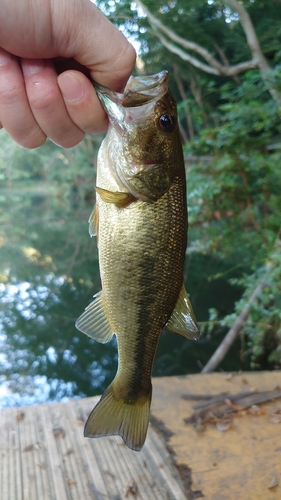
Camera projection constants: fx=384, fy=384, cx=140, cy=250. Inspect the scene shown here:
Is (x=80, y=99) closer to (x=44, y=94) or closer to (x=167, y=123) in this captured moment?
(x=44, y=94)

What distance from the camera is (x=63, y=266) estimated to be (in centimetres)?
1181

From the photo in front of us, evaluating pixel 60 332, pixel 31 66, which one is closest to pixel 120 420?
pixel 31 66

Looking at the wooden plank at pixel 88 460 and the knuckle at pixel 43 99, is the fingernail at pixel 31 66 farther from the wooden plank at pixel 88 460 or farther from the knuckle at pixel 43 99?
the wooden plank at pixel 88 460

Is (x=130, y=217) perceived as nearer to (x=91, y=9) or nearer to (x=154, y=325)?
(x=154, y=325)

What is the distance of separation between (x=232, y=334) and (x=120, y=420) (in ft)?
9.59

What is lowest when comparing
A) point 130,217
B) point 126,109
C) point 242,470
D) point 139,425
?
point 242,470

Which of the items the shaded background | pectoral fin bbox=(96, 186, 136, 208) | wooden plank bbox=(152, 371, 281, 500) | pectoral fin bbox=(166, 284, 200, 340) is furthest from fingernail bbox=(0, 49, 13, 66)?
the shaded background

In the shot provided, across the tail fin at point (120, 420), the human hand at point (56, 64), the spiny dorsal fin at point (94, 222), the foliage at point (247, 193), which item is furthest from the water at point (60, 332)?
the human hand at point (56, 64)

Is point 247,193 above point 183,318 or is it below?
below

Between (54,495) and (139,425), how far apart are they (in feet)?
3.74

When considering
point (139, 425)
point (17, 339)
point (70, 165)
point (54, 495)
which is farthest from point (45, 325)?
point (70, 165)

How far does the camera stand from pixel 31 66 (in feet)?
4.66

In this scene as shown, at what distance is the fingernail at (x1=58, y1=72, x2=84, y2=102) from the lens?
139 cm

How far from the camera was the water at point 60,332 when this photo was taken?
581cm
